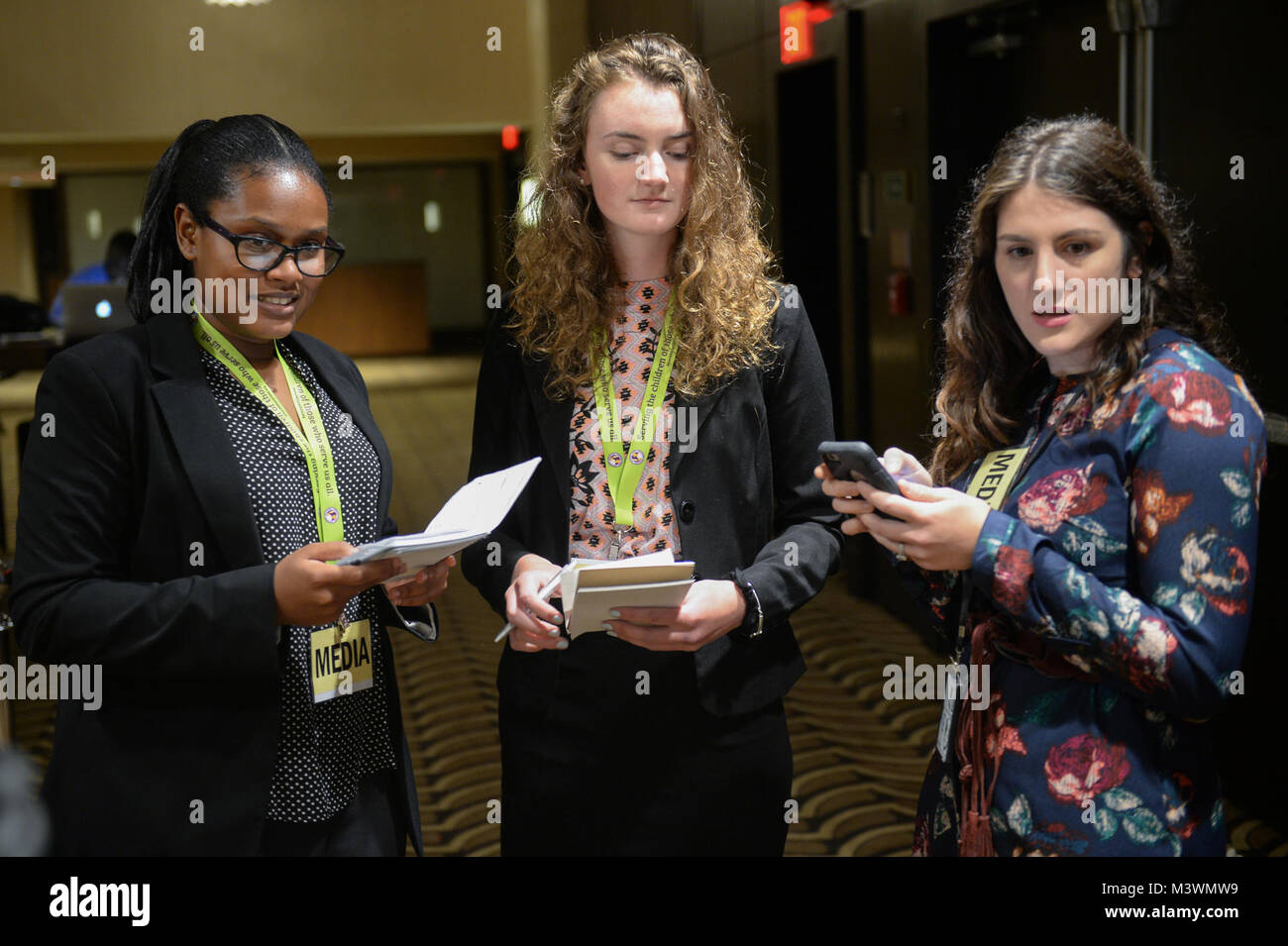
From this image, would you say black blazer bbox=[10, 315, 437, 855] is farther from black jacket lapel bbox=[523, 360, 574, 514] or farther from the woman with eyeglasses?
black jacket lapel bbox=[523, 360, 574, 514]

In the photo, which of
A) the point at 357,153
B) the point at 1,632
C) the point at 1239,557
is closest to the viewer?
the point at 1239,557

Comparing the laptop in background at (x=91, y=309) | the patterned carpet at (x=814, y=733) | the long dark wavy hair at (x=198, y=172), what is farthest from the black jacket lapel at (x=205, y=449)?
the laptop in background at (x=91, y=309)

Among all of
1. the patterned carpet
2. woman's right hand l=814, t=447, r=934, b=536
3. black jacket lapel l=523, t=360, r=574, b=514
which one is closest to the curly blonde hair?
black jacket lapel l=523, t=360, r=574, b=514

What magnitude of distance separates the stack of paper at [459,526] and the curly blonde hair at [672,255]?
270 millimetres

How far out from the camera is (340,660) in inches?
70.8

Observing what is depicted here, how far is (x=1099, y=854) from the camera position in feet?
5.14

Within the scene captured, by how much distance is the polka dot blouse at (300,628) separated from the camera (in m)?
1.74

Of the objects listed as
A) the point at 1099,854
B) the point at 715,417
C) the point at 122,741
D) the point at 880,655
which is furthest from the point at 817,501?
the point at 880,655

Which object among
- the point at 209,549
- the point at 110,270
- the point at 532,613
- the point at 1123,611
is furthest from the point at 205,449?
the point at 110,270

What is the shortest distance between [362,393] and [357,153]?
1885 cm

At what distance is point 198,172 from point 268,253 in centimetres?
15

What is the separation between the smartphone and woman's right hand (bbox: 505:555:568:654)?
1.58 feet

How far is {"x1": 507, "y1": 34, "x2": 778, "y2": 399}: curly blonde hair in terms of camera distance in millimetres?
1987
